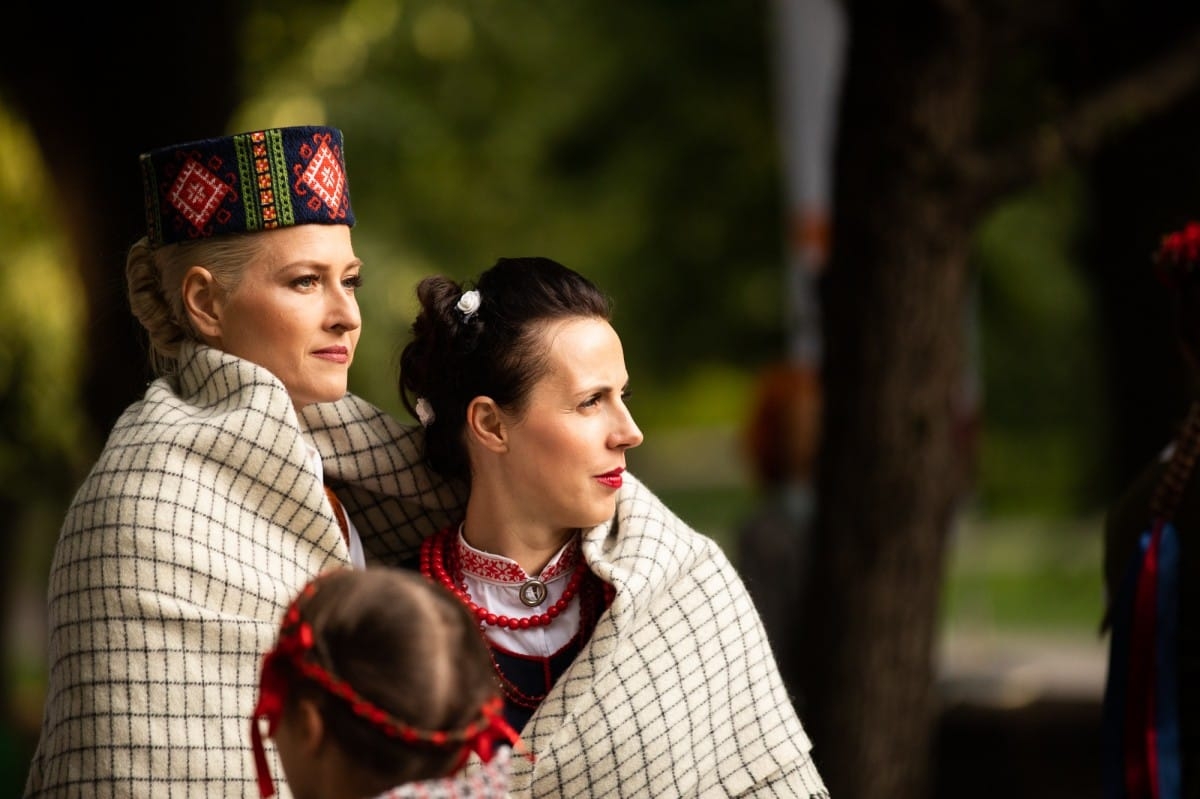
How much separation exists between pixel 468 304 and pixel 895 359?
225 cm

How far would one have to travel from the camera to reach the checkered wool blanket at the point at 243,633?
263 cm

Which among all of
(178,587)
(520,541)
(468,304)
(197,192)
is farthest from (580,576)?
(197,192)

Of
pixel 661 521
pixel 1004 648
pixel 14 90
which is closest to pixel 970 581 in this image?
pixel 1004 648

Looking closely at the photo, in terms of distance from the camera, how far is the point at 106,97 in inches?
245

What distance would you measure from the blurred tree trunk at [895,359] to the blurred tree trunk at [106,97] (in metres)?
2.67

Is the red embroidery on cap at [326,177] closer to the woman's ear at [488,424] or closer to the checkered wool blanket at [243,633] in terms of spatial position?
the checkered wool blanket at [243,633]

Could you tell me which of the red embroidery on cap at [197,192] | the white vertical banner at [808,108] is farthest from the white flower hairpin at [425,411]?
the white vertical banner at [808,108]

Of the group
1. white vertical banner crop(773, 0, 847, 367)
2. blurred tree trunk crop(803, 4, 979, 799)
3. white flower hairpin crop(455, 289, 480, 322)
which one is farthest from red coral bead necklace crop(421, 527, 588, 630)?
white vertical banner crop(773, 0, 847, 367)

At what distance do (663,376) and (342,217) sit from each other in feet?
30.9

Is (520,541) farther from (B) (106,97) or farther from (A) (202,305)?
(B) (106,97)

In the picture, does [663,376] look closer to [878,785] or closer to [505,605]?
[878,785]

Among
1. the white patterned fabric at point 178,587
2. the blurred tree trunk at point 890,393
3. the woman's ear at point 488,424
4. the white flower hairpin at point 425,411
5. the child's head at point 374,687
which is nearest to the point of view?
the child's head at point 374,687

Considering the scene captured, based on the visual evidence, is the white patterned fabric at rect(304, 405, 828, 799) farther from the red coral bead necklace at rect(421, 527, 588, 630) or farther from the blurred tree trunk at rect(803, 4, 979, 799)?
the blurred tree trunk at rect(803, 4, 979, 799)

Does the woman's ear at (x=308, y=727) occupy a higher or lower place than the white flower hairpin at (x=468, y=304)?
lower
